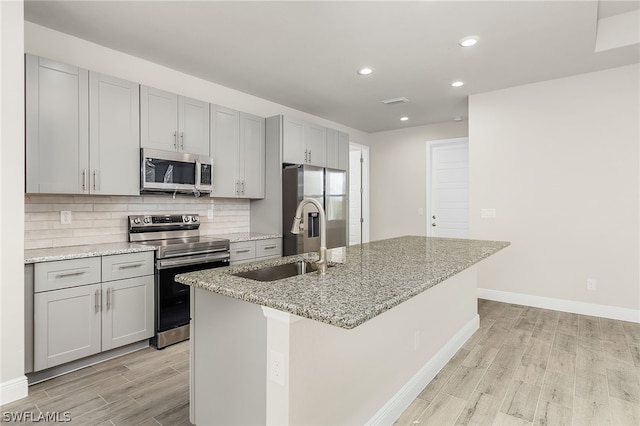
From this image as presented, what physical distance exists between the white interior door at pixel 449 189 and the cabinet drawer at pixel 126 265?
14.5 feet

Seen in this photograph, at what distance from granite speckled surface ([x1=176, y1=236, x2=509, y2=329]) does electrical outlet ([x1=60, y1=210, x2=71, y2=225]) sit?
1853mm

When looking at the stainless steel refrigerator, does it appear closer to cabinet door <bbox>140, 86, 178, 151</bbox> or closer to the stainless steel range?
the stainless steel range

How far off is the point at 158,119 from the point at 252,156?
1.16 meters

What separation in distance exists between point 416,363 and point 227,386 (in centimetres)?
123

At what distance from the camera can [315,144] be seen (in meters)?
4.67

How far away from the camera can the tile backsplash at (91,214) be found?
2.71 meters

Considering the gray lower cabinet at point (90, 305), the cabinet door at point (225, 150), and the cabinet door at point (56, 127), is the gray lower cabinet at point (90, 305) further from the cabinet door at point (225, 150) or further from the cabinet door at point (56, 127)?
the cabinet door at point (225, 150)

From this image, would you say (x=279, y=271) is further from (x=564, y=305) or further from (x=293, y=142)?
(x=564, y=305)

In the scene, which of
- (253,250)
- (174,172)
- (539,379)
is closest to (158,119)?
(174,172)

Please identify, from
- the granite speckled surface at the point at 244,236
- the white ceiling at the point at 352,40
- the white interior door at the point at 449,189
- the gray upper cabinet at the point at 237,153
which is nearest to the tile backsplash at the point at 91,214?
the granite speckled surface at the point at 244,236

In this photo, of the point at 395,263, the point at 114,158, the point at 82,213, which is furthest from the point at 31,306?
the point at 395,263

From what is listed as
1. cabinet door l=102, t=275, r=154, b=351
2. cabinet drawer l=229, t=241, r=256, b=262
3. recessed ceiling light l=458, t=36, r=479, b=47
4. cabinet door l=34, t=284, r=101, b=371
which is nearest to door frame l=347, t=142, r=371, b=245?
cabinet drawer l=229, t=241, r=256, b=262

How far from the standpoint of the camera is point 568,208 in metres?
3.88
